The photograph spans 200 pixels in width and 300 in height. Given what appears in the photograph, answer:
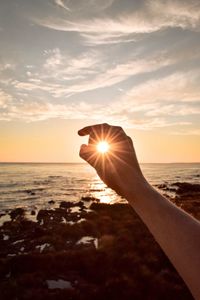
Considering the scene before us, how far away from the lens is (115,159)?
3.72ft

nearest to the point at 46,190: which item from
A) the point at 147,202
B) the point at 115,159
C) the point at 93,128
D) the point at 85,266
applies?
the point at 85,266

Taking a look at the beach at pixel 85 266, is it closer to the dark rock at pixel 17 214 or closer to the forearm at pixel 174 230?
the dark rock at pixel 17 214

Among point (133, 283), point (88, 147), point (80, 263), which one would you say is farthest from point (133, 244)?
point (88, 147)

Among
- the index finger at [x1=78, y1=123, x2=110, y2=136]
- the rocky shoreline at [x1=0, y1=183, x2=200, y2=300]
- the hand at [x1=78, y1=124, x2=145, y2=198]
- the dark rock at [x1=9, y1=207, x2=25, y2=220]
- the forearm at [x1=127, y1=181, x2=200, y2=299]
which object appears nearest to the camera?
the forearm at [x1=127, y1=181, x2=200, y2=299]

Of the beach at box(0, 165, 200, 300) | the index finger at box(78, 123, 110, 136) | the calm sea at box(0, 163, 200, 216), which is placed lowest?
the calm sea at box(0, 163, 200, 216)

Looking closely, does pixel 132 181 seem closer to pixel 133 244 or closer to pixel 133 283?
pixel 133 283

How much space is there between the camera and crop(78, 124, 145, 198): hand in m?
1.06

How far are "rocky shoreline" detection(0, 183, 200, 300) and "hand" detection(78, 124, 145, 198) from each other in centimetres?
1135

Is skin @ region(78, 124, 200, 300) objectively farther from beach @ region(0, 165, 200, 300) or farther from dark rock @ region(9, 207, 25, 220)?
dark rock @ region(9, 207, 25, 220)

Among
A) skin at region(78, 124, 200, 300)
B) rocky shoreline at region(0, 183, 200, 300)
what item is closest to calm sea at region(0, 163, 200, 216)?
rocky shoreline at region(0, 183, 200, 300)

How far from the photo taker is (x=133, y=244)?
711 inches

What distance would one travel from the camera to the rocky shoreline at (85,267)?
11.8m

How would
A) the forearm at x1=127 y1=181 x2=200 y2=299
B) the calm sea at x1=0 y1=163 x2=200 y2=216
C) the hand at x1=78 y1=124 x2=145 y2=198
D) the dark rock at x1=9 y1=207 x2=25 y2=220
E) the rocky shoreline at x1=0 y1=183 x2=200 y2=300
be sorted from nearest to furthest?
1. the forearm at x1=127 y1=181 x2=200 y2=299
2. the hand at x1=78 y1=124 x2=145 y2=198
3. the rocky shoreline at x1=0 y1=183 x2=200 y2=300
4. the dark rock at x1=9 y1=207 x2=25 y2=220
5. the calm sea at x1=0 y1=163 x2=200 y2=216

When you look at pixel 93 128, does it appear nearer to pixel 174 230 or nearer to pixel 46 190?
pixel 174 230
